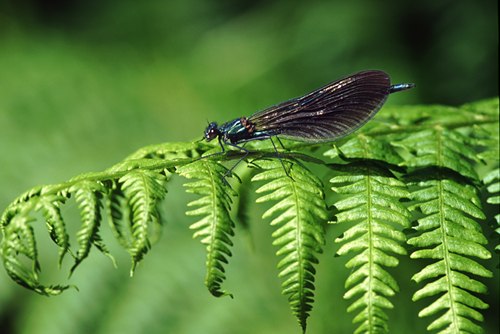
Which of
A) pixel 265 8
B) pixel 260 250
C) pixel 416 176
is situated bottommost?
pixel 416 176

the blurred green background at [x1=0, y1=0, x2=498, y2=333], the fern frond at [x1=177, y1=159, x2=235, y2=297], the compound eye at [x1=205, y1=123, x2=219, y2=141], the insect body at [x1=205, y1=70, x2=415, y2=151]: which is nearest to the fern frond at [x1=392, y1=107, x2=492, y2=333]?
the insect body at [x1=205, y1=70, x2=415, y2=151]

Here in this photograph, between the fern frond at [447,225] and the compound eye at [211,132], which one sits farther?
the compound eye at [211,132]

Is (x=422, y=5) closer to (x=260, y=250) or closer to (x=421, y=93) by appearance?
(x=421, y=93)

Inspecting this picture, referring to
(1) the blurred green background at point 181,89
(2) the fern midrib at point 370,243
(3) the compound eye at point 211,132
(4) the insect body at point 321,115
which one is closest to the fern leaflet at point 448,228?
(2) the fern midrib at point 370,243

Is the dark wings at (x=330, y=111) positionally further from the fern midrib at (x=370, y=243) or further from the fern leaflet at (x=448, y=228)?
the fern leaflet at (x=448, y=228)

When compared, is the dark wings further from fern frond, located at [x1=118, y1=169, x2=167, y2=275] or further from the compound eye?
fern frond, located at [x1=118, y1=169, x2=167, y2=275]

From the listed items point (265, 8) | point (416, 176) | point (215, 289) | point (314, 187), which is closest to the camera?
point (215, 289)

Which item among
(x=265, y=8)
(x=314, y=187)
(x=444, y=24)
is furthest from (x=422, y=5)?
(x=314, y=187)

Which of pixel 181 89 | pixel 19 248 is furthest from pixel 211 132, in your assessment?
pixel 181 89
